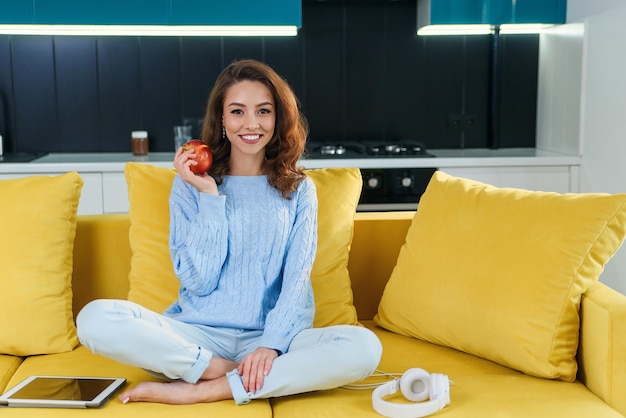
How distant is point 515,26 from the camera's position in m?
4.08

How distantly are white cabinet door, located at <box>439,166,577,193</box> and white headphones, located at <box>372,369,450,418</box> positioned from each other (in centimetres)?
197

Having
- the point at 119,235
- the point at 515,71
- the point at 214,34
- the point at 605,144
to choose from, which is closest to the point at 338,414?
Answer: the point at 119,235

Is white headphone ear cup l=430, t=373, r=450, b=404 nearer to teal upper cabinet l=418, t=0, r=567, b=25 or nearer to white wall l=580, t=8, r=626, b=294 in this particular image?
white wall l=580, t=8, r=626, b=294

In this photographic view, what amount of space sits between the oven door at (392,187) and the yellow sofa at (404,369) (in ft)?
4.03

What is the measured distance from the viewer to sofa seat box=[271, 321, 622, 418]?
1.91 meters

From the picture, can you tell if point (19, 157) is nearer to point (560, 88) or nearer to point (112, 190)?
point (112, 190)

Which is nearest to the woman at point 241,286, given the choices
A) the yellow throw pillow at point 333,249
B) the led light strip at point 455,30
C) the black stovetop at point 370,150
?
the yellow throw pillow at point 333,249

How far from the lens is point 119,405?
195 centimetres

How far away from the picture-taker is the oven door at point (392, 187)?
3770mm

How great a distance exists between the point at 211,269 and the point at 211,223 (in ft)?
0.40

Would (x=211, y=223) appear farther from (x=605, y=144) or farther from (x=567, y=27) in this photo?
(x=567, y=27)

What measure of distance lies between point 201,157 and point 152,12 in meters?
1.71

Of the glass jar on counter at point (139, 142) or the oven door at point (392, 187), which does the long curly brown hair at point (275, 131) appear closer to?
the oven door at point (392, 187)

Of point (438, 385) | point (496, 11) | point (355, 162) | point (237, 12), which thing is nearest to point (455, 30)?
point (496, 11)
